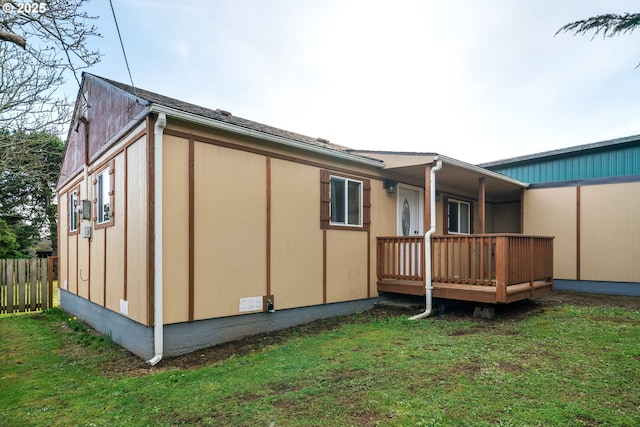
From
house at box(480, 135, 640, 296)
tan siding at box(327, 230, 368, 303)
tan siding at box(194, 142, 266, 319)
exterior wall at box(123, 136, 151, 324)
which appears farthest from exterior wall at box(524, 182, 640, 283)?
exterior wall at box(123, 136, 151, 324)

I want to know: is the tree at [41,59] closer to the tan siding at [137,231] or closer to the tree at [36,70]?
the tree at [36,70]

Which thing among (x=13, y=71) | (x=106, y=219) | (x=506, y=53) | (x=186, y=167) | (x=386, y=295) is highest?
(x=506, y=53)

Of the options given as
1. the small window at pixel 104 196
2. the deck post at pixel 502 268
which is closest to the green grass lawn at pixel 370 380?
the deck post at pixel 502 268

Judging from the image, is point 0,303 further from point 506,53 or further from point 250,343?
point 506,53

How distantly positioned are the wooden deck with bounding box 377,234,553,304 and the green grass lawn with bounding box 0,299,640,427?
558 mm

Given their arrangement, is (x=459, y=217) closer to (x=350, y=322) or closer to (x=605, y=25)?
(x=350, y=322)

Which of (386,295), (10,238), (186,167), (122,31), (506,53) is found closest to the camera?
(122,31)

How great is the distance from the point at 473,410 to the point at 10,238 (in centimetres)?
1850

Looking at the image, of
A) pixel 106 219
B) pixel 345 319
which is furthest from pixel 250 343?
pixel 106 219

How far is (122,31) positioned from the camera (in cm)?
482

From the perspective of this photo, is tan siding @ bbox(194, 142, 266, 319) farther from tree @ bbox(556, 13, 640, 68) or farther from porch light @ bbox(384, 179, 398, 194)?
tree @ bbox(556, 13, 640, 68)

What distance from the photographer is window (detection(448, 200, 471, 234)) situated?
10.4m

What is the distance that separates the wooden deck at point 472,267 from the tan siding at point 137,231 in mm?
4535

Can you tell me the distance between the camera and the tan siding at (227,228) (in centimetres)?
523
